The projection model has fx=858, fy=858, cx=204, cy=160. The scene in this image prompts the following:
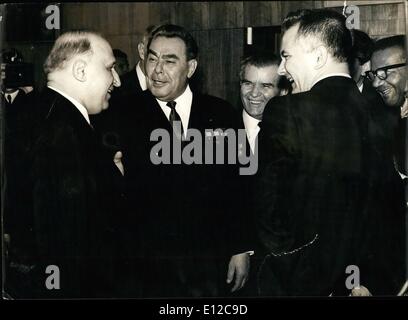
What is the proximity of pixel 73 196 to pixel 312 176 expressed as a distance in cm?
159

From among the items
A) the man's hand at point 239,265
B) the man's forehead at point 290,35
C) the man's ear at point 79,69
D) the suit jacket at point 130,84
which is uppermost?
the man's forehead at point 290,35

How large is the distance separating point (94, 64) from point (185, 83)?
0.62 m

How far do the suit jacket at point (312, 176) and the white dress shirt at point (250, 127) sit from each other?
42 millimetres

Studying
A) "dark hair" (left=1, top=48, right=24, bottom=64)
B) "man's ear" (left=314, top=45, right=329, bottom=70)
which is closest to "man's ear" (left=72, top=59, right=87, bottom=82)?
"dark hair" (left=1, top=48, right=24, bottom=64)

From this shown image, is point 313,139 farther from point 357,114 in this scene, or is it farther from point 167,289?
point 167,289

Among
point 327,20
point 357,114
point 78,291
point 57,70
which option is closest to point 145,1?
point 57,70

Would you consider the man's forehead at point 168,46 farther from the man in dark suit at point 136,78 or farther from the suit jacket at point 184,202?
the suit jacket at point 184,202

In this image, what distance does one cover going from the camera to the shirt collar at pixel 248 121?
5699mm

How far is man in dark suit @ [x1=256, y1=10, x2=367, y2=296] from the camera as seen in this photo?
5.68m

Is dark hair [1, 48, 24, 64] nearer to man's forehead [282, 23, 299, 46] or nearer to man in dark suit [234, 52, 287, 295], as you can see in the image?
man in dark suit [234, 52, 287, 295]

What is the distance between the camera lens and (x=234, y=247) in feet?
18.8

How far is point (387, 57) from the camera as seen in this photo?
5.77 m

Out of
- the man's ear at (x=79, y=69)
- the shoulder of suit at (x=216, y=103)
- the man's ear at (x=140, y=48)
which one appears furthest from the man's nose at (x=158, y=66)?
the man's ear at (x=79, y=69)

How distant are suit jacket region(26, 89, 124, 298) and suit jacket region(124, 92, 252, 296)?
20cm
